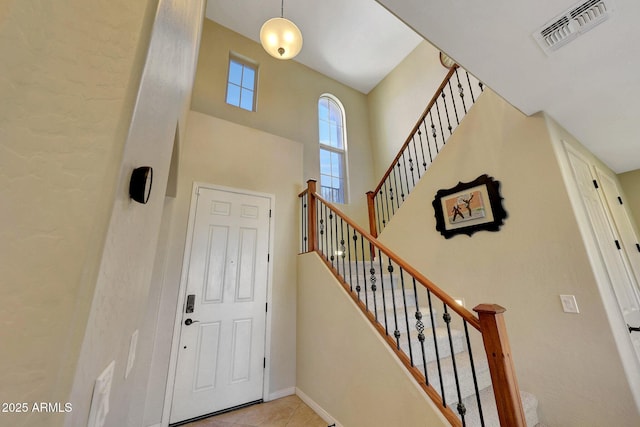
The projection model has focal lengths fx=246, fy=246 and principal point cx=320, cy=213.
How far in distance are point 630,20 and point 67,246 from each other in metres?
2.64

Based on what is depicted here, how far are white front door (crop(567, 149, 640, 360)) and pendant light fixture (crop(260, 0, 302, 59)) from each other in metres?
2.97

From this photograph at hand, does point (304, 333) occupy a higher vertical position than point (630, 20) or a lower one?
lower

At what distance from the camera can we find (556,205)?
198 centimetres

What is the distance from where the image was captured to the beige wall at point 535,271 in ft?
5.64

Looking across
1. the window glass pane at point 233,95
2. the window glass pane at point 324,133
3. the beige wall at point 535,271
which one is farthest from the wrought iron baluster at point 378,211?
the window glass pane at point 233,95

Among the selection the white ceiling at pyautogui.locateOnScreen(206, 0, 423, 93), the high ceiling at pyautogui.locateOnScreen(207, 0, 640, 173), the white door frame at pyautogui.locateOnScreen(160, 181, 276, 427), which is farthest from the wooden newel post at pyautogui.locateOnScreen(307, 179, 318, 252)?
the white ceiling at pyautogui.locateOnScreen(206, 0, 423, 93)

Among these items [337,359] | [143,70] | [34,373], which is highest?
[143,70]

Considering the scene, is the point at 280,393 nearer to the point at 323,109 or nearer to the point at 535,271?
the point at 535,271

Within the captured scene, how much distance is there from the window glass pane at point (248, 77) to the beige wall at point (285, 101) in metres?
0.14

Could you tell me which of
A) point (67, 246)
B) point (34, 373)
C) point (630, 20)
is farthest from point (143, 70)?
point (630, 20)

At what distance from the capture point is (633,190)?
323cm

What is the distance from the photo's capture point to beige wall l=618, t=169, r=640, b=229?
Result: 10.5 ft

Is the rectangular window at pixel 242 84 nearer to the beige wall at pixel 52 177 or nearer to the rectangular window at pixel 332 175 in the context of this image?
the rectangular window at pixel 332 175

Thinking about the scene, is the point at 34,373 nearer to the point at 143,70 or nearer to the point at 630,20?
the point at 143,70
